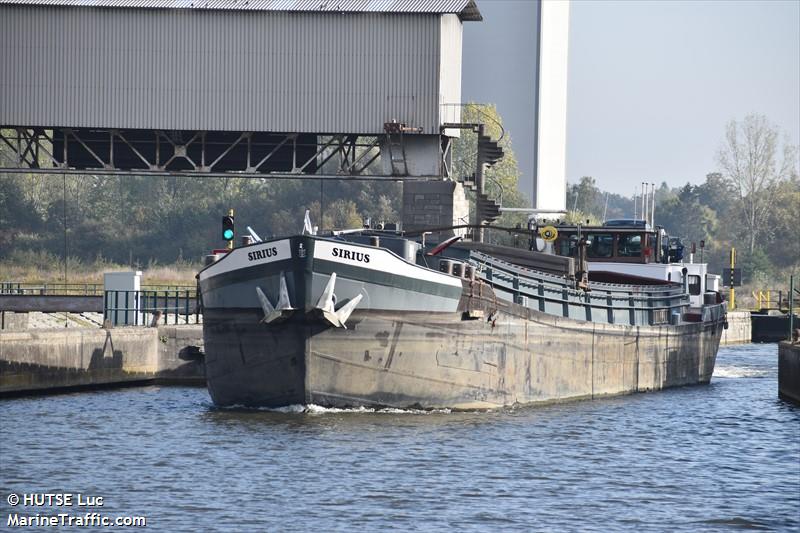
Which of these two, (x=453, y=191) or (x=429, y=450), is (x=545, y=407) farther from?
(x=453, y=191)

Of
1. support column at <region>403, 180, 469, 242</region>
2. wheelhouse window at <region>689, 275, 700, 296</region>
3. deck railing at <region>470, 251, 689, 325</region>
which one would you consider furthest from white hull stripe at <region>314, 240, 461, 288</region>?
wheelhouse window at <region>689, 275, 700, 296</region>

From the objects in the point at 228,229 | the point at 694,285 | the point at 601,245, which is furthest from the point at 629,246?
the point at 228,229

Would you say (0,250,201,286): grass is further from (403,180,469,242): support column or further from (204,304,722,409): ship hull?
(204,304,722,409): ship hull

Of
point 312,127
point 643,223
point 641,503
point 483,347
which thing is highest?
point 312,127

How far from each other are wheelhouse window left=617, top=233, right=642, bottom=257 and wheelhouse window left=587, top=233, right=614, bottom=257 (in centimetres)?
25

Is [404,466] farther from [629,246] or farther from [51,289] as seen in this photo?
[51,289]

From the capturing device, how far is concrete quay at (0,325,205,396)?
3195cm

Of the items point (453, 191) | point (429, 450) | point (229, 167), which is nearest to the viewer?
point (429, 450)

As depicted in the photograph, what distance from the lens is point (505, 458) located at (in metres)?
24.8

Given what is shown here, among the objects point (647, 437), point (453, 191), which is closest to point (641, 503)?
point (647, 437)

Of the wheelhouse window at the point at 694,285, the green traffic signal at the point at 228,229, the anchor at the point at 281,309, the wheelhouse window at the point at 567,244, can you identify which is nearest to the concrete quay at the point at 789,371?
the wheelhouse window at the point at 567,244

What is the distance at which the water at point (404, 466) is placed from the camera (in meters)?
20.3

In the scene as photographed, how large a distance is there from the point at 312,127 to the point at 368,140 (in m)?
29.7

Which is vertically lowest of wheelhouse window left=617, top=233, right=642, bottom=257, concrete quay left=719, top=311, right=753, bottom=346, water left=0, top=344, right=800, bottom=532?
water left=0, top=344, right=800, bottom=532
